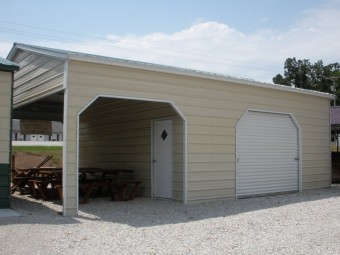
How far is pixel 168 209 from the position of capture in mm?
9344

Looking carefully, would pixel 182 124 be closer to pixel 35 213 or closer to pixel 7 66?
pixel 35 213

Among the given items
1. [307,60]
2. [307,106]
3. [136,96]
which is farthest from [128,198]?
[307,60]

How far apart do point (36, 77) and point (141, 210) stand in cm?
396

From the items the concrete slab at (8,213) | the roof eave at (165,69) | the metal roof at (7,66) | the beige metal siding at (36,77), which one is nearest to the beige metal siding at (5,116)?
the metal roof at (7,66)

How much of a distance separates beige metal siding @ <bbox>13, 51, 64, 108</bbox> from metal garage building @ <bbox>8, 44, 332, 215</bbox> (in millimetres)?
23

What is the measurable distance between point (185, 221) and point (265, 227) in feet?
4.87

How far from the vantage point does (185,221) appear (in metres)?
7.97

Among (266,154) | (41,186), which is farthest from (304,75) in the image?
(41,186)

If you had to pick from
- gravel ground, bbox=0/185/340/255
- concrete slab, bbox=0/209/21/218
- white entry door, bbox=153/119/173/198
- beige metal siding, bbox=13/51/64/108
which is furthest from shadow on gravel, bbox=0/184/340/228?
beige metal siding, bbox=13/51/64/108

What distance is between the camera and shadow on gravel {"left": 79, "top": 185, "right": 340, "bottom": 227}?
8141 mm

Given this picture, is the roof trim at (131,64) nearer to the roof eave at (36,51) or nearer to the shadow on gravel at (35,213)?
the roof eave at (36,51)

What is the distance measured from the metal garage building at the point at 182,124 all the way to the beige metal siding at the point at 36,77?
23 mm

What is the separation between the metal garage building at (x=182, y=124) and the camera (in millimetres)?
8617

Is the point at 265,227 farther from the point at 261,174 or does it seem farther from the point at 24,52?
the point at 24,52
